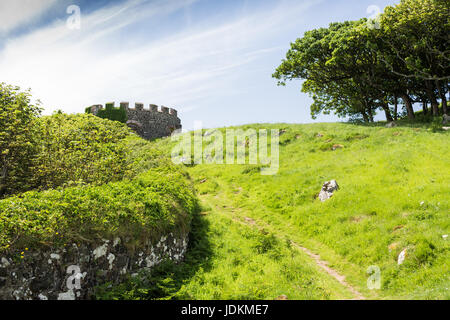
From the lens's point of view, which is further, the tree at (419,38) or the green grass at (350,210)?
the tree at (419,38)

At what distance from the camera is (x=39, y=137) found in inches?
572

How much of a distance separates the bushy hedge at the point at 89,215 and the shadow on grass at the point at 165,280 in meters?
1.20

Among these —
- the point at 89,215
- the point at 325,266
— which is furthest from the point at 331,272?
the point at 89,215

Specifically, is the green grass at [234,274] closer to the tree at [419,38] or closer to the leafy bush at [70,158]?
the leafy bush at [70,158]

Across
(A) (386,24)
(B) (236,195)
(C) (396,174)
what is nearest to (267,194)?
(B) (236,195)

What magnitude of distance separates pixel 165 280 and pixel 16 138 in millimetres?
8974

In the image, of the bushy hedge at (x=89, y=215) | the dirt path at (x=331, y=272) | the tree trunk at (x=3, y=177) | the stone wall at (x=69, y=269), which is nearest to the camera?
the stone wall at (x=69, y=269)

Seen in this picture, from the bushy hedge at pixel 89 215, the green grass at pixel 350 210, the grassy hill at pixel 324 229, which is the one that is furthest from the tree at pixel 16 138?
the green grass at pixel 350 210

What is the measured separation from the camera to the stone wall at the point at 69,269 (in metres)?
7.47

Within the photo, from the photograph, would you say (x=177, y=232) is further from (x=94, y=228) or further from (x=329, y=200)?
(x=329, y=200)

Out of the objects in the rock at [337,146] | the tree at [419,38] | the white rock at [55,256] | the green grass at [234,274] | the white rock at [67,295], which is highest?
the tree at [419,38]

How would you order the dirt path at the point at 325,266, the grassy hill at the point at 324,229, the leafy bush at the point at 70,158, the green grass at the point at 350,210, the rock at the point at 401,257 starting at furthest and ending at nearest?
the leafy bush at the point at 70,158
the rock at the point at 401,257
the dirt path at the point at 325,266
the green grass at the point at 350,210
the grassy hill at the point at 324,229
